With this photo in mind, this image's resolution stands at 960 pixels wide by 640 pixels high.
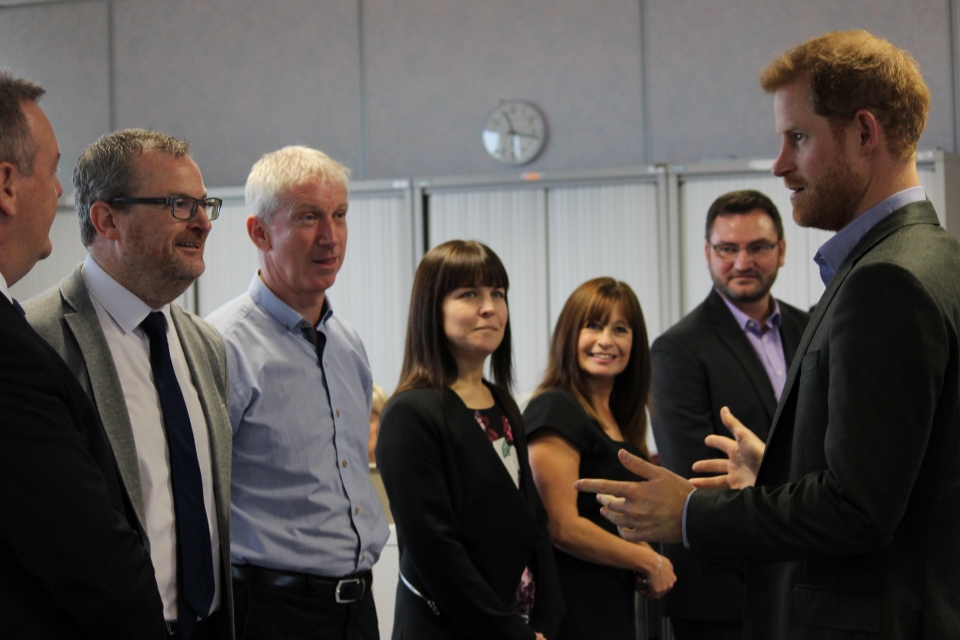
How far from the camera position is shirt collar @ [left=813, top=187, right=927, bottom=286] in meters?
1.60

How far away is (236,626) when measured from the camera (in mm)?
2080

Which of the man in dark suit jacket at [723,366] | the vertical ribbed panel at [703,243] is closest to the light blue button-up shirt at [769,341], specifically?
the man in dark suit jacket at [723,366]

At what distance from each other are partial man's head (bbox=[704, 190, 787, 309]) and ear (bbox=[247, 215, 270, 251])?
142 centimetres

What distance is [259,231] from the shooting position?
8.21 ft

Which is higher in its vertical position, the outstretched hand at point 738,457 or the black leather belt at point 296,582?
the outstretched hand at point 738,457

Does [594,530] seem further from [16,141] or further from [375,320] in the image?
[375,320]

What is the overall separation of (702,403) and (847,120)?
1.47m

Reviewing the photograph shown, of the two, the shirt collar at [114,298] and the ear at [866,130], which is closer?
the ear at [866,130]

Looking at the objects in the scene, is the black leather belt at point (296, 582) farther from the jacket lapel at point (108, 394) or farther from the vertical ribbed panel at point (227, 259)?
the vertical ribbed panel at point (227, 259)

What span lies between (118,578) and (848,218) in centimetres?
121

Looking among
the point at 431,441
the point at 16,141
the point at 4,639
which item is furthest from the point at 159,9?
the point at 4,639

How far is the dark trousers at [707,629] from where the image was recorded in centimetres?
287

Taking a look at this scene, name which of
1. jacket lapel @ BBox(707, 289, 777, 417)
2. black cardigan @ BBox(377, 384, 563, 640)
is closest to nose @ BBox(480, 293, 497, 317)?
black cardigan @ BBox(377, 384, 563, 640)

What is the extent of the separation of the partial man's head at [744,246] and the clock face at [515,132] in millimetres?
2819
